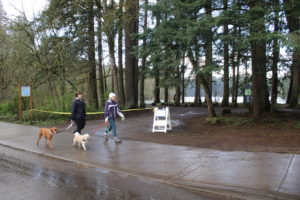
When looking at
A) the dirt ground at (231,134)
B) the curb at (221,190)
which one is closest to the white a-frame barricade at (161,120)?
the dirt ground at (231,134)

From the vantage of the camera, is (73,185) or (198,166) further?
(198,166)

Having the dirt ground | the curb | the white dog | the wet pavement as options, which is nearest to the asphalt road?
the curb

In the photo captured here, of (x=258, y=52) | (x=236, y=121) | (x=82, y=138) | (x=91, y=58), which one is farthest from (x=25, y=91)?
(x=258, y=52)

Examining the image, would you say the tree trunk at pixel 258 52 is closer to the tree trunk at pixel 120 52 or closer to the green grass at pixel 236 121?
the green grass at pixel 236 121

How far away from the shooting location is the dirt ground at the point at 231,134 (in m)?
8.80

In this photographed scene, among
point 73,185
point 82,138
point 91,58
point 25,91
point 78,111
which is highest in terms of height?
point 91,58

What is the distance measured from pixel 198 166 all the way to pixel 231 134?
500 cm

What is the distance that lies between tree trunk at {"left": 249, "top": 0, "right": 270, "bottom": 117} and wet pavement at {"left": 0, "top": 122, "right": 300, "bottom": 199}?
4.73 meters

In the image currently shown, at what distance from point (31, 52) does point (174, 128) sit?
1180 cm

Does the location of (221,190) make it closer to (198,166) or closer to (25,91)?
(198,166)

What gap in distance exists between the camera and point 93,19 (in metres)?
21.8

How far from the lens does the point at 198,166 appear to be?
6.64 metres

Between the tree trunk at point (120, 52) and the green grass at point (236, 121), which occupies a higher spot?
the tree trunk at point (120, 52)

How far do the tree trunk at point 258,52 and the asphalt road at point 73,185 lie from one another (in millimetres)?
6713
